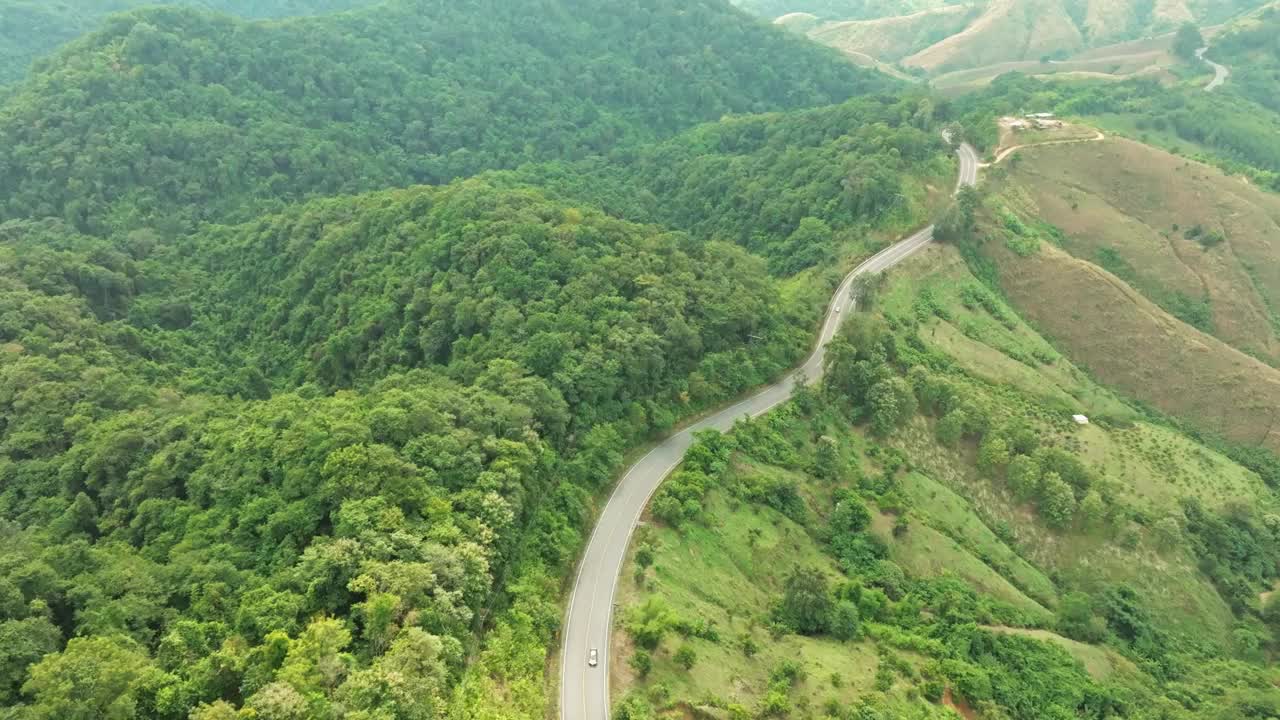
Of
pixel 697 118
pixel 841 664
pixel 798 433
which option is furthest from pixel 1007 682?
pixel 697 118

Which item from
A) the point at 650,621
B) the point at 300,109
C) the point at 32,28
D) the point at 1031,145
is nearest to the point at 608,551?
the point at 650,621

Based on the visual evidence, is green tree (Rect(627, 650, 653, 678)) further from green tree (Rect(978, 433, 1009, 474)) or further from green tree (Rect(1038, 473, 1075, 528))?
green tree (Rect(1038, 473, 1075, 528))

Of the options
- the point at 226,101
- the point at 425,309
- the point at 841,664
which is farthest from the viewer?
the point at 226,101

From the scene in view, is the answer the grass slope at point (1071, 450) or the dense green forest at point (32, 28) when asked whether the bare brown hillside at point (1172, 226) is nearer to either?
the grass slope at point (1071, 450)

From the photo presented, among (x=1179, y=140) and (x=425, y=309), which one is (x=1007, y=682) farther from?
(x=1179, y=140)

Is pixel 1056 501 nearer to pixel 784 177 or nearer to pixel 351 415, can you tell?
pixel 351 415

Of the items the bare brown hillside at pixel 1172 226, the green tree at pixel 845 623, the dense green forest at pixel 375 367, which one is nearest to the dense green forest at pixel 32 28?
the dense green forest at pixel 375 367
